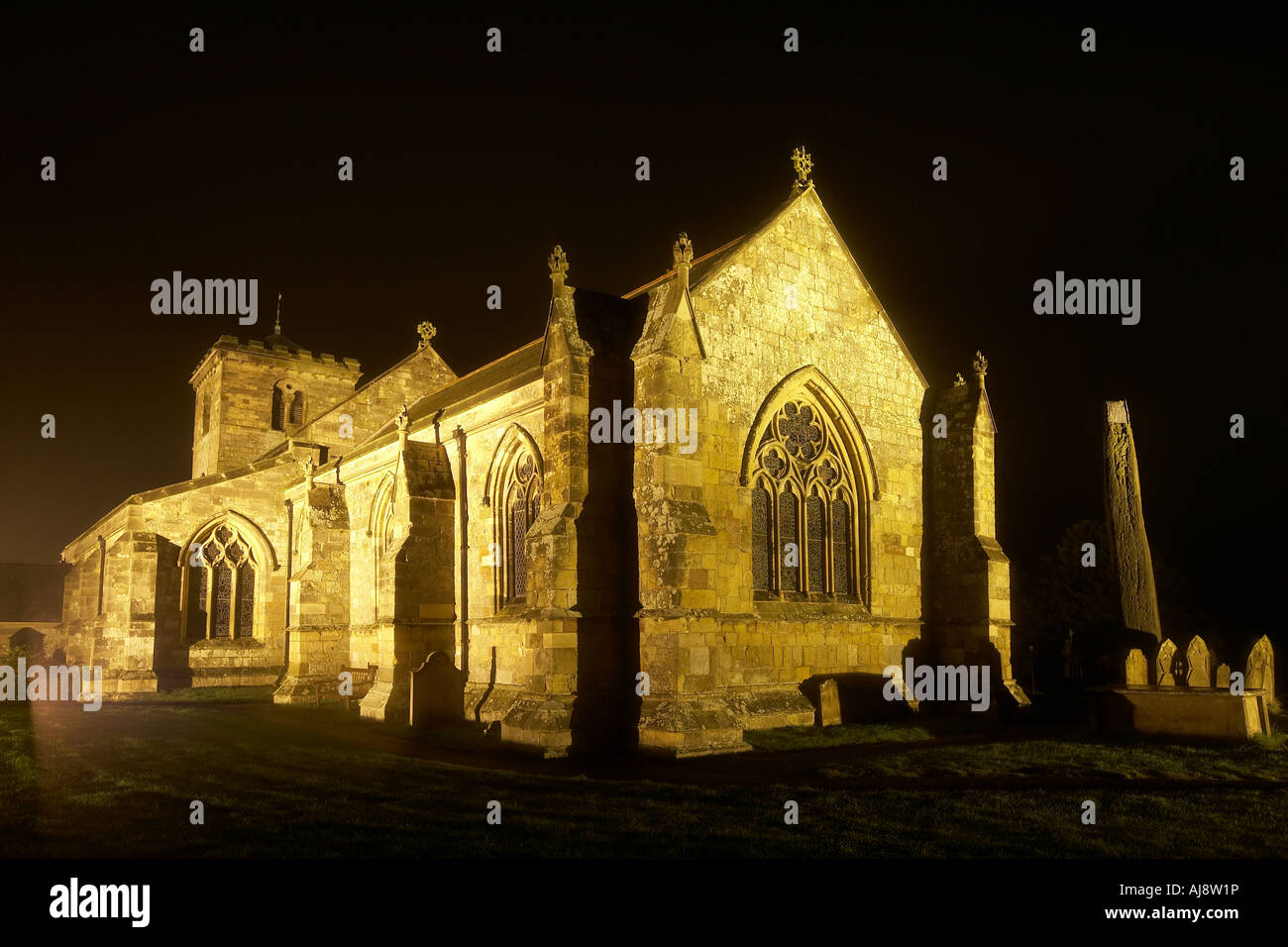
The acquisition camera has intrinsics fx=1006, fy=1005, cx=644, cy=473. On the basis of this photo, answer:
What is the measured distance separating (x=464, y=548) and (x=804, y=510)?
7.46 m

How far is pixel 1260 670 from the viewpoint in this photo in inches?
650

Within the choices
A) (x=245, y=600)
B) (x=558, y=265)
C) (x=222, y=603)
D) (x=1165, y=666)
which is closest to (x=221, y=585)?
(x=222, y=603)

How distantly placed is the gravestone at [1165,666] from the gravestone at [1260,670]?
1.09 meters

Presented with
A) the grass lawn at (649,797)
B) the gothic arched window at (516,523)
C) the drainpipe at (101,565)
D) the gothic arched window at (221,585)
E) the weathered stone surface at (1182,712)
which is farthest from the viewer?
the drainpipe at (101,565)

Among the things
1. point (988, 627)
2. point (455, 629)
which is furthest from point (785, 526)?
point (455, 629)

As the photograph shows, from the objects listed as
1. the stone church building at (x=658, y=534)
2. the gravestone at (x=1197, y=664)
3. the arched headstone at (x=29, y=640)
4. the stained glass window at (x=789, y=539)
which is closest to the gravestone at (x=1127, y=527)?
the stone church building at (x=658, y=534)

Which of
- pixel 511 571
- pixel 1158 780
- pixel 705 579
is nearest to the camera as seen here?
pixel 1158 780

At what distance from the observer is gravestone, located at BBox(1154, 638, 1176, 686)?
659 inches

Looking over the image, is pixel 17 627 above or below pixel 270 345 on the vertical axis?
below

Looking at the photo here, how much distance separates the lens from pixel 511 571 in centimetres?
2056

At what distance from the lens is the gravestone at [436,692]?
19.3m

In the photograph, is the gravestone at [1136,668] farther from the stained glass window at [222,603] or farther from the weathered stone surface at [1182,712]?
the stained glass window at [222,603]
